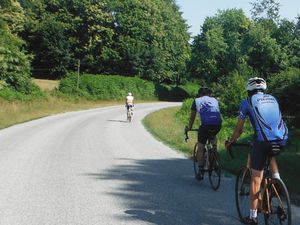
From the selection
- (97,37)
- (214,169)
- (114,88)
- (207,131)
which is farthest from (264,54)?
(214,169)

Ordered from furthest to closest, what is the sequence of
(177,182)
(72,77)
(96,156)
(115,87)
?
(115,87)
(72,77)
(96,156)
(177,182)

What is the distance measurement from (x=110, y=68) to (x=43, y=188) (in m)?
65.8

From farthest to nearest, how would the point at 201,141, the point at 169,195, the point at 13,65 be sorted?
the point at 13,65
the point at 201,141
the point at 169,195

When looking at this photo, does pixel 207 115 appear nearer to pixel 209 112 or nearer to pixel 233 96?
pixel 209 112

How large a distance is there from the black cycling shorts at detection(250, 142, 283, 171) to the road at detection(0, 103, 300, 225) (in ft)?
3.54

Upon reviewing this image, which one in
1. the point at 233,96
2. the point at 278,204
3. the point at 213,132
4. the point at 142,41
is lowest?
the point at 278,204

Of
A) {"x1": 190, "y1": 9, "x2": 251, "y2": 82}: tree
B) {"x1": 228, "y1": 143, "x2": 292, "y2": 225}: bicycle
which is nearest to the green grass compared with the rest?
{"x1": 228, "y1": 143, "x2": 292, "y2": 225}: bicycle

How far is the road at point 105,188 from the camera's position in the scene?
6879 millimetres

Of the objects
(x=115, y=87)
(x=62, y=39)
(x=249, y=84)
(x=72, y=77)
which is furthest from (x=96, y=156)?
(x=62, y=39)

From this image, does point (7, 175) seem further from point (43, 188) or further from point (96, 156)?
point (96, 156)

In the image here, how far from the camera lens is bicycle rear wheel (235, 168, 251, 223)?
21.4 ft

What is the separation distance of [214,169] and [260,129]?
3.39 meters

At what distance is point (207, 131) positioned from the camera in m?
9.31

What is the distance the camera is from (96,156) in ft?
45.3
